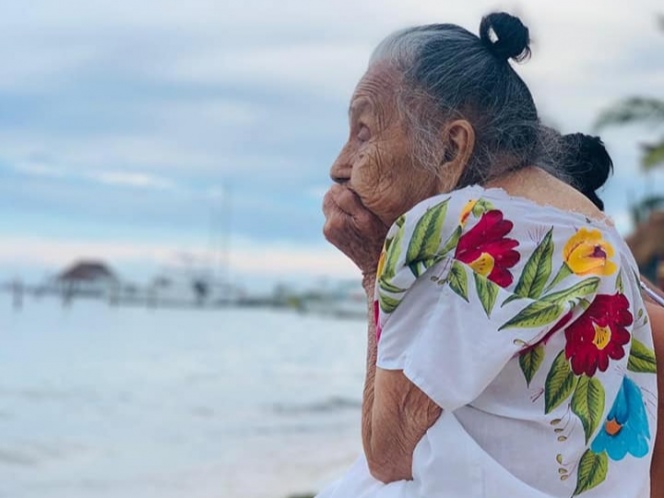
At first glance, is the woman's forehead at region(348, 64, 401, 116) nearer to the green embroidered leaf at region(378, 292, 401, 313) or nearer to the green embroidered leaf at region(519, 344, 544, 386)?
the green embroidered leaf at region(378, 292, 401, 313)

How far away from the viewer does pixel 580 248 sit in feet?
5.06

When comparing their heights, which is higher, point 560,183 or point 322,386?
point 560,183

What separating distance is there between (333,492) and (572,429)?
459 mm

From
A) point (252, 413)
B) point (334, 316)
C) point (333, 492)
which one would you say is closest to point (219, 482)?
point (252, 413)

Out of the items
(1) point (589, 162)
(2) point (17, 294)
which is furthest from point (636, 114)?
(2) point (17, 294)

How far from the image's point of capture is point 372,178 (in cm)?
169

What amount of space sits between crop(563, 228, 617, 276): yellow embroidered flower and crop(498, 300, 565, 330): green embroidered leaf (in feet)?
0.28

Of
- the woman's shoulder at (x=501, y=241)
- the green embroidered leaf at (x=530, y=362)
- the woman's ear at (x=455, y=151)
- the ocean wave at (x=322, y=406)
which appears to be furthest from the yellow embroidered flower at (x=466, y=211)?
the ocean wave at (x=322, y=406)

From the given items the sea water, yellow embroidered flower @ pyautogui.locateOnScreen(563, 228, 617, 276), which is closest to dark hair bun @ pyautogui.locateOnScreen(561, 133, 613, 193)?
yellow embroidered flower @ pyautogui.locateOnScreen(563, 228, 617, 276)

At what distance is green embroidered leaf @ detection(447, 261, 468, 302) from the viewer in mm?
1492

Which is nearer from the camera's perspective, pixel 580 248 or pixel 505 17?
pixel 580 248

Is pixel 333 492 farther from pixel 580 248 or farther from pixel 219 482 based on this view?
pixel 219 482

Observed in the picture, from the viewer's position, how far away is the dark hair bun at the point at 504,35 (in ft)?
5.48

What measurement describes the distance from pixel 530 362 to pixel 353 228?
41 cm
